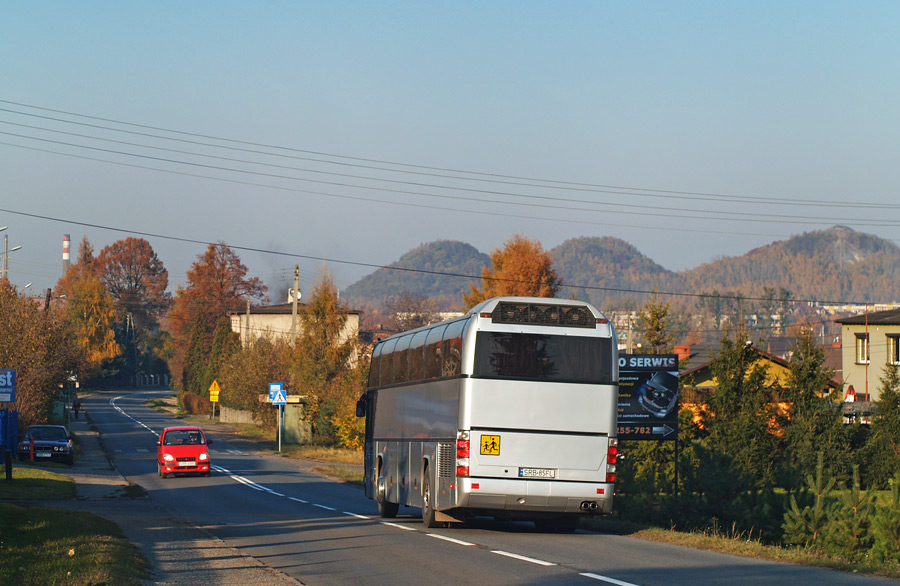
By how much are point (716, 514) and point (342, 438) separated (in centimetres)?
3810

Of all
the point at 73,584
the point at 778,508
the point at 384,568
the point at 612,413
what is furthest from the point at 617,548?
the point at 73,584

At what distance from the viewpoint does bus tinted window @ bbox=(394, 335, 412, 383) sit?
69.5ft

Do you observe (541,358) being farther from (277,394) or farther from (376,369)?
(277,394)

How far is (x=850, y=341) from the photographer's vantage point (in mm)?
70750

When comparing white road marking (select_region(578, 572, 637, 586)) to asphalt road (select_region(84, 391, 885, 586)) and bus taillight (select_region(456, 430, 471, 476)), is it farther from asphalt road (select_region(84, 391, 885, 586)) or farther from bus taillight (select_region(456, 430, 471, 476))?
bus taillight (select_region(456, 430, 471, 476))

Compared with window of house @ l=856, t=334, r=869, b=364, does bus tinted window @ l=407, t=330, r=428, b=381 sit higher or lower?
lower

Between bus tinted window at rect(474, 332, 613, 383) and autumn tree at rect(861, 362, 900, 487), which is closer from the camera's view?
bus tinted window at rect(474, 332, 613, 383)

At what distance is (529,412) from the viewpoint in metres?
16.4

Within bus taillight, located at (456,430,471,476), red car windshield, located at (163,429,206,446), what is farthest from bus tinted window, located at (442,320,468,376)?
red car windshield, located at (163,429,206,446)

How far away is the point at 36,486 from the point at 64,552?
58.1ft

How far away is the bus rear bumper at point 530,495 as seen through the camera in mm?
16188

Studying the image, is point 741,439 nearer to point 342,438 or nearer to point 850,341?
point 342,438

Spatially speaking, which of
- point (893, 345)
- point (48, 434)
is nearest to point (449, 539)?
point (48, 434)

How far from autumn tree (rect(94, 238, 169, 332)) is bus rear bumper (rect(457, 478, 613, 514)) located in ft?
492
